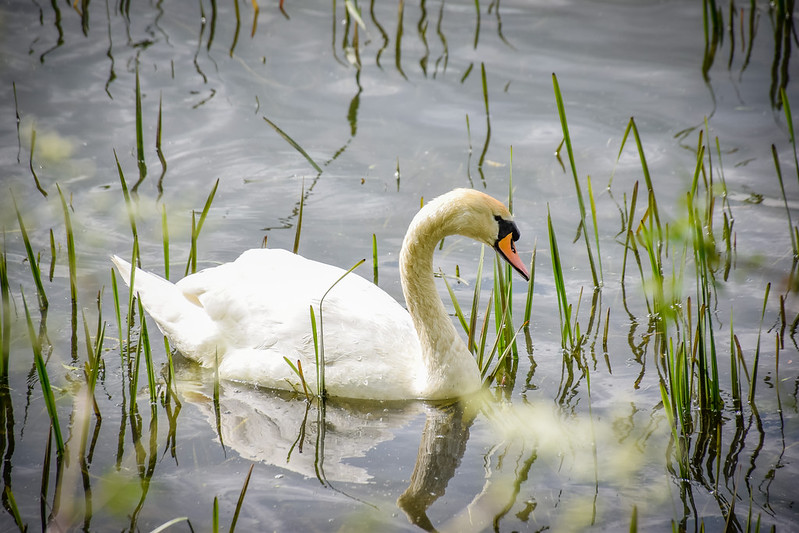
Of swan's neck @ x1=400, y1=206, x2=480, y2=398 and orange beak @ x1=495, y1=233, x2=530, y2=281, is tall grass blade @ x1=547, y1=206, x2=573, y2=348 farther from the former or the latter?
swan's neck @ x1=400, y1=206, x2=480, y2=398

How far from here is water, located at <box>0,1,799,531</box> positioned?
4.56m

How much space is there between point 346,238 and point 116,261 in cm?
194

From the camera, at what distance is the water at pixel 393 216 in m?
4.56

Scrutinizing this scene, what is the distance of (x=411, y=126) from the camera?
8922 mm

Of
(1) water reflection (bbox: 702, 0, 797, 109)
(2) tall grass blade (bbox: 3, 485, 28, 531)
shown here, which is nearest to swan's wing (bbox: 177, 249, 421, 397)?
(2) tall grass blade (bbox: 3, 485, 28, 531)

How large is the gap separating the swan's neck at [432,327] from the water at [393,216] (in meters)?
0.22

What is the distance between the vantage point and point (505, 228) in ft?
16.6

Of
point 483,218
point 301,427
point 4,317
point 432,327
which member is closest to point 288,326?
point 301,427

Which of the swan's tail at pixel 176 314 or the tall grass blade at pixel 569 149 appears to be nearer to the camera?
the tall grass blade at pixel 569 149

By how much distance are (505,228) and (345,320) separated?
1.14 metres

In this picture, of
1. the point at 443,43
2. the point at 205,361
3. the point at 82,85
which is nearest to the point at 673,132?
the point at 443,43

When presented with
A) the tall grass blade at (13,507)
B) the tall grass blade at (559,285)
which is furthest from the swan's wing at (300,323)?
the tall grass blade at (13,507)

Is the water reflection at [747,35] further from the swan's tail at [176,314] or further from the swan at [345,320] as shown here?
the swan's tail at [176,314]

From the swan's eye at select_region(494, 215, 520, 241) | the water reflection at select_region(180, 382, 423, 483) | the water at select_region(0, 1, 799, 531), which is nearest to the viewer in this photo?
the water at select_region(0, 1, 799, 531)
